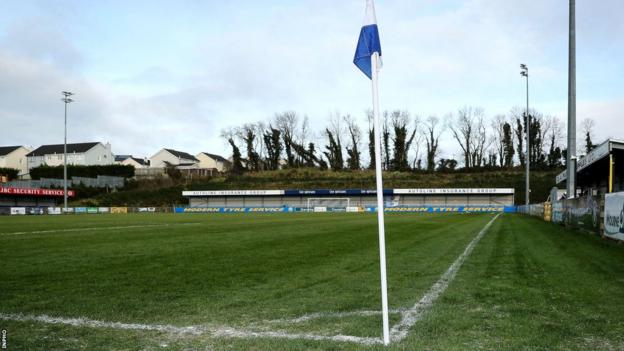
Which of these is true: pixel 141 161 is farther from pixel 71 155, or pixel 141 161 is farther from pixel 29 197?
pixel 29 197

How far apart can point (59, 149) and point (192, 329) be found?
122 metres

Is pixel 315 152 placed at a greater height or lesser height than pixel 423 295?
greater

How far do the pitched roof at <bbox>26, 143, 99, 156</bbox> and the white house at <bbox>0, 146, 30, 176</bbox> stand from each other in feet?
8.31

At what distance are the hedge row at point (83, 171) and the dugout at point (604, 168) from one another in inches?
3510

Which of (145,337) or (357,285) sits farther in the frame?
(357,285)

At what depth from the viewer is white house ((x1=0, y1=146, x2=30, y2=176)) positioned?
112 m

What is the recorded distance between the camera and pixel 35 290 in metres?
7.55

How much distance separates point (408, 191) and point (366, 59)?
265 ft

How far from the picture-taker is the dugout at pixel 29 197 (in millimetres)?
72250

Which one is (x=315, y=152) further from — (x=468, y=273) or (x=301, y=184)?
(x=468, y=273)

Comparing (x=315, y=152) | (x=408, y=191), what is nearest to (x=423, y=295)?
(x=408, y=191)

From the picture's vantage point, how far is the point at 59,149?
11281cm

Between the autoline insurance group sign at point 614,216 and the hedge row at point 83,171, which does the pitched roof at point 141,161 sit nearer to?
the hedge row at point 83,171

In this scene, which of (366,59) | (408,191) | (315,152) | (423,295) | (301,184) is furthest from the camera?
(315,152)
